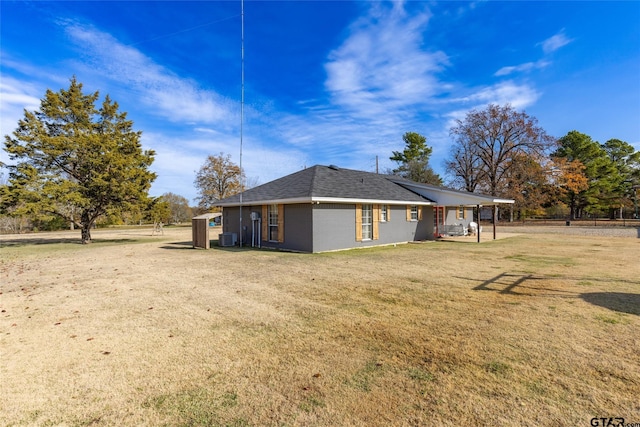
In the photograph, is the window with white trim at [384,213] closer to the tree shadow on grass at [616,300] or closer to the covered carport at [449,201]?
the covered carport at [449,201]

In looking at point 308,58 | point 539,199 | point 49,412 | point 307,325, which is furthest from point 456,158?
point 49,412

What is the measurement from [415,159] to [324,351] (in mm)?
43361

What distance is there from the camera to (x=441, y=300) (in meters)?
5.72

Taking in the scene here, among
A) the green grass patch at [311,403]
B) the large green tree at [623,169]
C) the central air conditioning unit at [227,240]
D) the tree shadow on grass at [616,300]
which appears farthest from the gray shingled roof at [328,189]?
the large green tree at [623,169]

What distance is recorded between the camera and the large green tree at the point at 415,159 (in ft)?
139

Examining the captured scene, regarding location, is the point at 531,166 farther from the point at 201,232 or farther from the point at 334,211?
the point at 201,232

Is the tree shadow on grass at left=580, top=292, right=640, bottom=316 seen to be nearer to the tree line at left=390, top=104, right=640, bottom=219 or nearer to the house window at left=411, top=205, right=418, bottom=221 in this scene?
the house window at left=411, top=205, right=418, bottom=221

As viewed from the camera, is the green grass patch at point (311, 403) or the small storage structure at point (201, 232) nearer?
the green grass patch at point (311, 403)

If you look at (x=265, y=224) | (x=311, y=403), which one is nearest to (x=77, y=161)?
(x=265, y=224)

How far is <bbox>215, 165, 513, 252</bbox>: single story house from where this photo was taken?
1351 centimetres

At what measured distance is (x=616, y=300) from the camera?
5543 mm

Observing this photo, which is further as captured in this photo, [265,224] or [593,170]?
[593,170]

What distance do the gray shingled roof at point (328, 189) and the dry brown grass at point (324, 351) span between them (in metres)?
6.65

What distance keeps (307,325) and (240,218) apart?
1232cm
